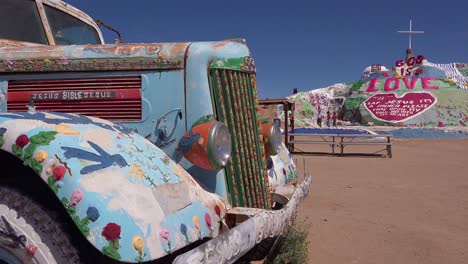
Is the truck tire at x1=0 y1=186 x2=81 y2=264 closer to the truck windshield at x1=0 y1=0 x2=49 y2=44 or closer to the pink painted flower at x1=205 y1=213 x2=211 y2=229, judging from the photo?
the pink painted flower at x1=205 y1=213 x2=211 y2=229

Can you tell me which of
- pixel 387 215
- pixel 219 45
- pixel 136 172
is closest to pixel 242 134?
pixel 219 45

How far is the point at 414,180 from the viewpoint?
871cm

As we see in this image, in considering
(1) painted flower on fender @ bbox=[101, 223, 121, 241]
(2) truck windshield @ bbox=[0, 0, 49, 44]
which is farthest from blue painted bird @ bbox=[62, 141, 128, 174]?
(2) truck windshield @ bbox=[0, 0, 49, 44]

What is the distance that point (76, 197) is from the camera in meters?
1.73

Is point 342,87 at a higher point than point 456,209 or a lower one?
higher

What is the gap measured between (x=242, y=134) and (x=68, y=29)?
6.52 feet

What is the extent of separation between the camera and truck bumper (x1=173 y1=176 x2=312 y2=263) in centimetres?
181

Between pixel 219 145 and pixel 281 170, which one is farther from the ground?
pixel 219 145

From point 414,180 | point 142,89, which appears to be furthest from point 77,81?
point 414,180

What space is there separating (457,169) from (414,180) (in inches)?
98.3

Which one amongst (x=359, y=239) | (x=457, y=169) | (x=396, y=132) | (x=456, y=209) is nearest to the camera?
(x=359, y=239)

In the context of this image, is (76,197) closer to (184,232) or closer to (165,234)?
(165,234)

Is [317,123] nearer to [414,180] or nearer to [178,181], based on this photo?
[414,180]

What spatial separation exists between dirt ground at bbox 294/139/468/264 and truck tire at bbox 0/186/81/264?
261cm
